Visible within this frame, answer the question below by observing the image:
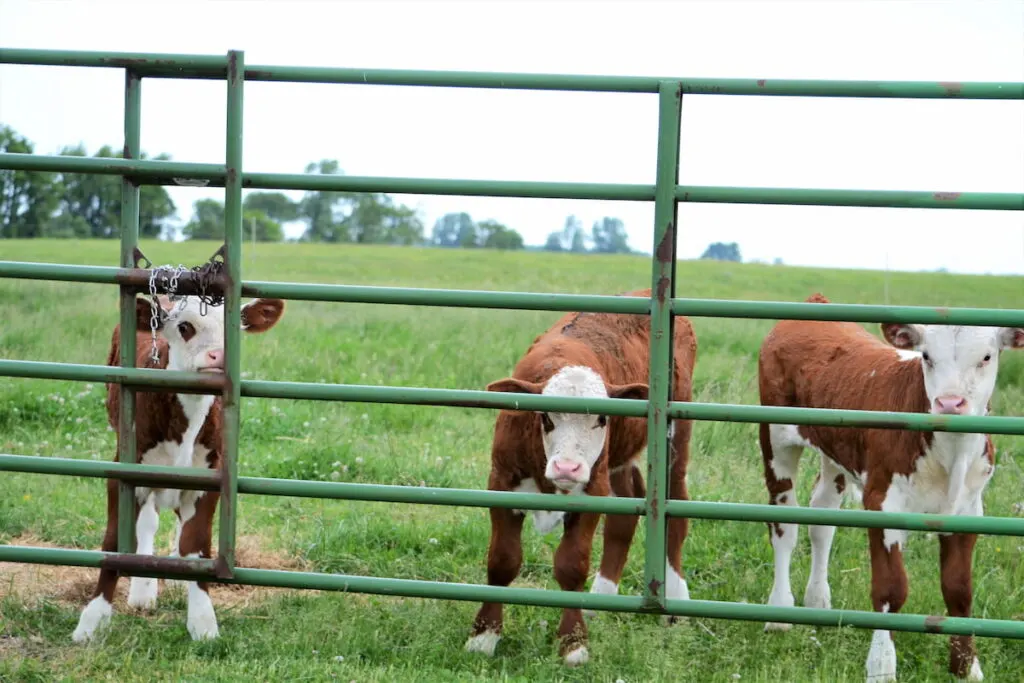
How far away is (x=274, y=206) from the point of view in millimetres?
40875

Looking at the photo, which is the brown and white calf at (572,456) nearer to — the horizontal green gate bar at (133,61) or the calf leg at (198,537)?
the calf leg at (198,537)

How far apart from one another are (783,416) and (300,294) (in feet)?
5.76

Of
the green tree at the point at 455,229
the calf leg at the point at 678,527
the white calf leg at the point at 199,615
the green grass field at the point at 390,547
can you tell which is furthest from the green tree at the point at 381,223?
the white calf leg at the point at 199,615

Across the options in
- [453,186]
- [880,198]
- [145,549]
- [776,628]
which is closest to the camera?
[880,198]

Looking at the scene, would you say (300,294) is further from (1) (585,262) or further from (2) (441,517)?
(1) (585,262)

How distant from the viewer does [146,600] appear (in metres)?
5.43

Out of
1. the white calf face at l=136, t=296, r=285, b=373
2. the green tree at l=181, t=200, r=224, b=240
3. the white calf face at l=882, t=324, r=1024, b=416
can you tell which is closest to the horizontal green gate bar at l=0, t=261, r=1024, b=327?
the white calf face at l=136, t=296, r=285, b=373

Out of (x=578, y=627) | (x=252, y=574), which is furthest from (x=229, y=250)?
(x=578, y=627)

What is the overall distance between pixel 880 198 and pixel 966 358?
1556mm

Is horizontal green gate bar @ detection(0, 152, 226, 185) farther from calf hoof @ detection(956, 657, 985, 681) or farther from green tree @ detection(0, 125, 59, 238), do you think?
green tree @ detection(0, 125, 59, 238)

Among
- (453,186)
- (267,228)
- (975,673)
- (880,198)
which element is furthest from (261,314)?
(267,228)

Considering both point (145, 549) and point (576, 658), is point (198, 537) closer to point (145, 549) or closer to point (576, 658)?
point (145, 549)

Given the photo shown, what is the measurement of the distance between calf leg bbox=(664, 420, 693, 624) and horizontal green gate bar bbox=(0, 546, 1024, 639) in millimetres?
1764

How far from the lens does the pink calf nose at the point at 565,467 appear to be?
15.8 ft
